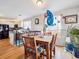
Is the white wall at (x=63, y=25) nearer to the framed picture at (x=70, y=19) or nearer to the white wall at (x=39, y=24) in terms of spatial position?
the framed picture at (x=70, y=19)

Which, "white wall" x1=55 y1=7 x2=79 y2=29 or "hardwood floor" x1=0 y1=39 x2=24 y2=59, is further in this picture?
"white wall" x1=55 y1=7 x2=79 y2=29

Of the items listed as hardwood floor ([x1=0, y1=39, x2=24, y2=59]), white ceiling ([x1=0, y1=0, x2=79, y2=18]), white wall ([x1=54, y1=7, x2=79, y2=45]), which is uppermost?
white ceiling ([x1=0, y1=0, x2=79, y2=18])

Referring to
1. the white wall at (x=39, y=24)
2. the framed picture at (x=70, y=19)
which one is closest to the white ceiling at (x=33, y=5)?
the framed picture at (x=70, y=19)

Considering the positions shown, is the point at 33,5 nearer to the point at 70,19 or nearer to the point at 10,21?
the point at 70,19

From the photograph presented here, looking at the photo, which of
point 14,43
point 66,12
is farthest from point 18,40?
point 66,12

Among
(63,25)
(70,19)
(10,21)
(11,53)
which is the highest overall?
(10,21)

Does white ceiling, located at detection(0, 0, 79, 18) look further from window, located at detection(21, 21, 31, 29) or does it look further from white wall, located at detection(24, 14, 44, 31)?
window, located at detection(21, 21, 31, 29)

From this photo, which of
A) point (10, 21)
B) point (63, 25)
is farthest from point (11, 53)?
point (10, 21)

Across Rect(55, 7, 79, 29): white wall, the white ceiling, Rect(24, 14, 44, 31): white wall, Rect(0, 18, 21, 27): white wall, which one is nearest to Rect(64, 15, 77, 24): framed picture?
Rect(55, 7, 79, 29): white wall

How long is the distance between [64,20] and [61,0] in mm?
1269

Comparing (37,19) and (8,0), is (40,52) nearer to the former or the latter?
(8,0)

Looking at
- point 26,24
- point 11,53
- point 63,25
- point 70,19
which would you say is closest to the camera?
point 11,53

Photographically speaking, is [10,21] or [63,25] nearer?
[63,25]

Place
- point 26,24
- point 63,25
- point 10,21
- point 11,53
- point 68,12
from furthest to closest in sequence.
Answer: point 10,21 < point 26,24 < point 63,25 < point 68,12 < point 11,53
